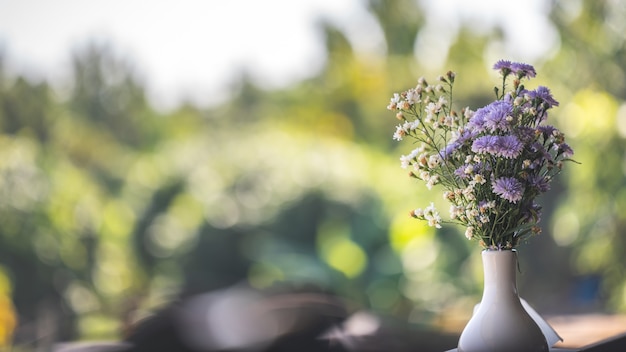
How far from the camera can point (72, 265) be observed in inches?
213

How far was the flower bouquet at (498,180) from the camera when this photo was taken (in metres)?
1.06

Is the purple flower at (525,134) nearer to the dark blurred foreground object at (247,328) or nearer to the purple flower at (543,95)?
the purple flower at (543,95)

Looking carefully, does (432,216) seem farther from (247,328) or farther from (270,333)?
(247,328)

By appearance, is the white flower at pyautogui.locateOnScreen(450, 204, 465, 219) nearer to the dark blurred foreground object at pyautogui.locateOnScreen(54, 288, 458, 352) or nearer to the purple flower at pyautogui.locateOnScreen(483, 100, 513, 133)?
the purple flower at pyautogui.locateOnScreen(483, 100, 513, 133)

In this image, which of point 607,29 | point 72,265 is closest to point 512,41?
point 607,29

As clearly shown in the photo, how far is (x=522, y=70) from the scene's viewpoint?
1082 millimetres

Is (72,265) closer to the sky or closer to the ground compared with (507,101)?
closer to the sky

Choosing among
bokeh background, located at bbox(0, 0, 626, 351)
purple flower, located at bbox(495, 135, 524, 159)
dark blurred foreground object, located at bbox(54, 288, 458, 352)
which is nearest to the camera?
purple flower, located at bbox(495, 135, 524, 159)

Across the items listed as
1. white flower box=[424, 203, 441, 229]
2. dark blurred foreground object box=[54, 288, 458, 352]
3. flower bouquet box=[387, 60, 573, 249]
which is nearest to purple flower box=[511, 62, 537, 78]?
flower bouquet box=[387, 60, 573, 249]

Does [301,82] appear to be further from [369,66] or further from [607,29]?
[607,29]

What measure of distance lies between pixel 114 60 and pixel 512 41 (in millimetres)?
7347

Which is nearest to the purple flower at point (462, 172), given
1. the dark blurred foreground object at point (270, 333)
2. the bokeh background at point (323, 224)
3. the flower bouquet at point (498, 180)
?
the flower bouquet at point (498, 180)

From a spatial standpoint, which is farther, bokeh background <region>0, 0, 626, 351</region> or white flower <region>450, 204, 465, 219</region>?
bokeh background <region>0, 0, 626, 351</region>

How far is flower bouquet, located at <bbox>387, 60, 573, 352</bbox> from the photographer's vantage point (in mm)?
1058
